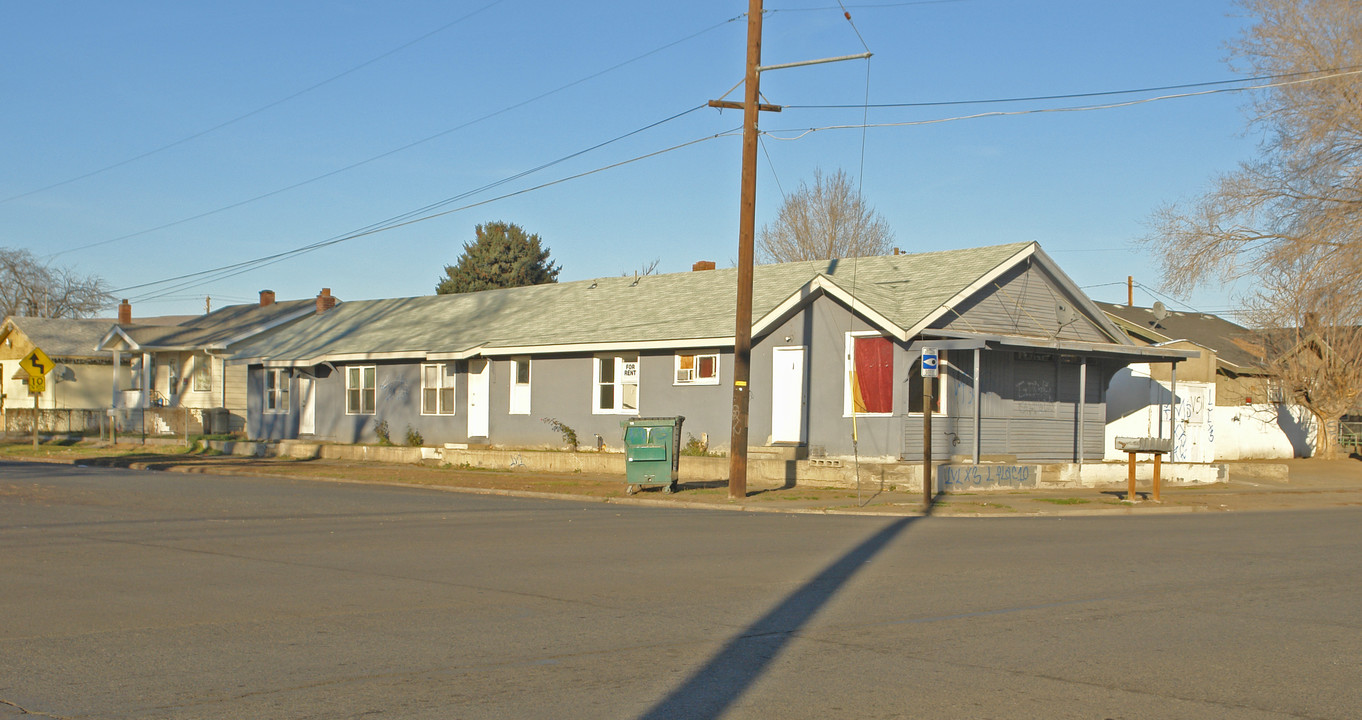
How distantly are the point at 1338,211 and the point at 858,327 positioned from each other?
43.7ft

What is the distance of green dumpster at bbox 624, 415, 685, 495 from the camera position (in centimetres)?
2170

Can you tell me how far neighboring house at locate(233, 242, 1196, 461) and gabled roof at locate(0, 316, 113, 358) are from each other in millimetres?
25953

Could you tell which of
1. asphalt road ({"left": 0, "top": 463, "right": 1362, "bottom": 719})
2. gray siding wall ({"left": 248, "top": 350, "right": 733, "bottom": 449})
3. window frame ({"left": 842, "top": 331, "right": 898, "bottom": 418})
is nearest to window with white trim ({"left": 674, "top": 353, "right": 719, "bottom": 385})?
gray siding wall ({"left": 248, "top": 350, "right": 733, "bottom": 449})

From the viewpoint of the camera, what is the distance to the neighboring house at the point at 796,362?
24.3 meters

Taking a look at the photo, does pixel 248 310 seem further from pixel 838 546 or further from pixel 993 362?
→ pixel 838 546

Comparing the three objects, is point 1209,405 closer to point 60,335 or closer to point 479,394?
point 479,394

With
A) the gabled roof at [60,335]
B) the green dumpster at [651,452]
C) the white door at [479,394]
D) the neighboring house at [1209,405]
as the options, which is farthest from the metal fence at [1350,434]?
the gabled roof at [60,335]

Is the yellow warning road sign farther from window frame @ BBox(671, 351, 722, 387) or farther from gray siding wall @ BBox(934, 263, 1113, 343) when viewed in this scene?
gray siding wall @ BBox(934, 263, 1113, 343)

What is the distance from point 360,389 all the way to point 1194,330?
2961 centimetres

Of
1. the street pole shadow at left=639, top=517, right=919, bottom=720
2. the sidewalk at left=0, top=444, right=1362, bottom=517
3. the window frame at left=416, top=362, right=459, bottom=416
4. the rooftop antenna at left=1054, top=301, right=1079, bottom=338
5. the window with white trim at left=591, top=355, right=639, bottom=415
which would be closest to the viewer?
the street pole shadow at left=639, top=517, right=919, bottom=720

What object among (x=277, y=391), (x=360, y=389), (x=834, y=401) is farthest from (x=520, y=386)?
(x=277, y=391)

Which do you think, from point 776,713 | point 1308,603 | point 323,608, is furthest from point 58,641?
point 1308,603

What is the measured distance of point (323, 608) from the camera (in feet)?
29.7

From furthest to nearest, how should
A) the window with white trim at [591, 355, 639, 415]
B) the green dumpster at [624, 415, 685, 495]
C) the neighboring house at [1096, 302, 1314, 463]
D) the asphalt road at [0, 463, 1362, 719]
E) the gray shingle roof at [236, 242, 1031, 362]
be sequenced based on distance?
the neighboring house at [1096, 302, 1314, 463] → the window with white trim at [591, 355, 639, 415] → the gray shingle roof at [236, 242, 1031, 362] → the green dumpster at [624, 415, 685, 495] → the asphalt road at [0, 463, 1362, 719]
